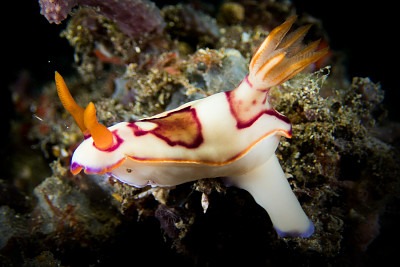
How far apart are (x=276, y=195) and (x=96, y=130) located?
1.46 m

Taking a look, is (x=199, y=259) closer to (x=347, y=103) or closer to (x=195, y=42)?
(x=347, y=103)

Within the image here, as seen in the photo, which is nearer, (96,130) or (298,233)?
(96,130)

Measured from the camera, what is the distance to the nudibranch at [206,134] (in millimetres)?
1561

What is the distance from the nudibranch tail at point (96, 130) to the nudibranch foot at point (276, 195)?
1011 millimetres

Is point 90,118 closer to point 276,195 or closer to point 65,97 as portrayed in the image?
point 65,97

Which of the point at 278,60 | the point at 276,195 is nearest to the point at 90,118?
the point at 278,60

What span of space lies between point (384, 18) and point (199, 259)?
7.35 m

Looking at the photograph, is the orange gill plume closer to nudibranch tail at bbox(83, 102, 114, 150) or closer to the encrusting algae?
nudibranch tail at bbox(83, 102, 114, 150)

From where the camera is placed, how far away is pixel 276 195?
6.57 feet

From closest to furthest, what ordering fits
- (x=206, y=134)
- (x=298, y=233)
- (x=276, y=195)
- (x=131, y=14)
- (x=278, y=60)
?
(x=278, y=60)
(x=206, y=134)
(x=276, y=195)
(x=298, y=233)
(x=131, y=14)

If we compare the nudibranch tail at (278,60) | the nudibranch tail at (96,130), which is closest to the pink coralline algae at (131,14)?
the nudibranch tail at (96,130)

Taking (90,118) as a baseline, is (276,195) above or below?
below

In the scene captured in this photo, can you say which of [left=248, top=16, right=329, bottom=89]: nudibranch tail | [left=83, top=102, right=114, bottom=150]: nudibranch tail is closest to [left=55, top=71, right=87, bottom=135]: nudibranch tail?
[left=83, top=102, right=114, bottom=150]: nudibranch tail

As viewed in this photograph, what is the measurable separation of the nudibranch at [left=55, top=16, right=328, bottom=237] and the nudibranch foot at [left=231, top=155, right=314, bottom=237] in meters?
0.07
